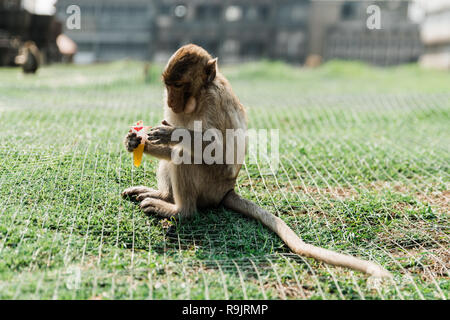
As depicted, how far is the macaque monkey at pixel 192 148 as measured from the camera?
148 inches

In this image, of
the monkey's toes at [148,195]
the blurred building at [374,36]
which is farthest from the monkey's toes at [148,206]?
the blurred building at [374,36]

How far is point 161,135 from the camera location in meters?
3.69

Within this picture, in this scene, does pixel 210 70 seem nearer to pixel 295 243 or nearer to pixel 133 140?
pixel 133 140

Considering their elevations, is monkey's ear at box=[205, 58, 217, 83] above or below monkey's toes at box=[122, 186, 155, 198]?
above

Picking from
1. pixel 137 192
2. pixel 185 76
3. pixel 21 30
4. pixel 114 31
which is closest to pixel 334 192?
pixel 137 192

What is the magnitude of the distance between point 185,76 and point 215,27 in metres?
35.2

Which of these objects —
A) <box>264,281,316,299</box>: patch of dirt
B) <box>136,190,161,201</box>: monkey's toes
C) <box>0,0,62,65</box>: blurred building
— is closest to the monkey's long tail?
<box>264,281,316,299</box>: patch of dirt

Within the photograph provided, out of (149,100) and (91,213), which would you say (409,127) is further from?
(91,213)

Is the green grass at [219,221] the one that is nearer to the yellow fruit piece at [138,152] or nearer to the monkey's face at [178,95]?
the yellow fruit piece at [138,152]

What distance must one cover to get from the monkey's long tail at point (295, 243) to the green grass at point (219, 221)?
8 centimetres

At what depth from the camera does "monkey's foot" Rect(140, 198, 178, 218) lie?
409 cm

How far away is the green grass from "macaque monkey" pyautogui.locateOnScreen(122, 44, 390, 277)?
117mm

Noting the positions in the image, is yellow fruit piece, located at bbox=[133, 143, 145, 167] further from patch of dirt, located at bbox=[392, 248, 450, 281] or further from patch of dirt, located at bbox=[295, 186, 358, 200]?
patch of dirt, located at bbox=[392, 248, 450, 281]
